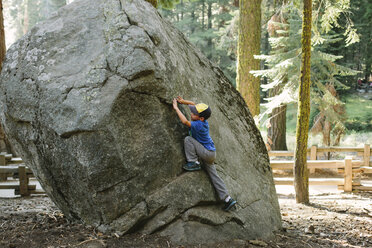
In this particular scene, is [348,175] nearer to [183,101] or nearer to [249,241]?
[249,241]

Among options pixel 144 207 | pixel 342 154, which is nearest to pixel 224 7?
pixel 342 154

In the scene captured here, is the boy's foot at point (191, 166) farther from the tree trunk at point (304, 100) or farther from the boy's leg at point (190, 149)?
the tree trunk at point (304, 100)

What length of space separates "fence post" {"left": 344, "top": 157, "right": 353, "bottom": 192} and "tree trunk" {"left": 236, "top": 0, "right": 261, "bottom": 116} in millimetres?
3091

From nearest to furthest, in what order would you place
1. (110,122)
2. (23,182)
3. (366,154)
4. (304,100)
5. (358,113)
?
(110,122) < (304,100) < (23,182) < (366,154) < (358,113)

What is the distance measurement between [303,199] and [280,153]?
13.6 ft

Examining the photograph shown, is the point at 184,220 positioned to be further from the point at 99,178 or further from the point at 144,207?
the point at 99,178

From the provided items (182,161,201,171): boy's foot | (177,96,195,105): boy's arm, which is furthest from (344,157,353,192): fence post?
(177,96,195,105): boy's arm

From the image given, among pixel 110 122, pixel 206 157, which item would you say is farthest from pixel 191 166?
pixel 110 122

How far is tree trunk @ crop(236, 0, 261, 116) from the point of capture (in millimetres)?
10445

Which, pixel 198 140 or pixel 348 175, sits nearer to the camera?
pixel 198 140

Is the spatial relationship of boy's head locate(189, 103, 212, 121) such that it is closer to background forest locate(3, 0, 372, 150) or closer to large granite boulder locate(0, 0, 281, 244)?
large granite boulder locate(0, 0, 281, 244)

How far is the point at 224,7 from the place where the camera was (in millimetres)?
27609

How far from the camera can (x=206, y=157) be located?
4.75m

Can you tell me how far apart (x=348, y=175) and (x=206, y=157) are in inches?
286
